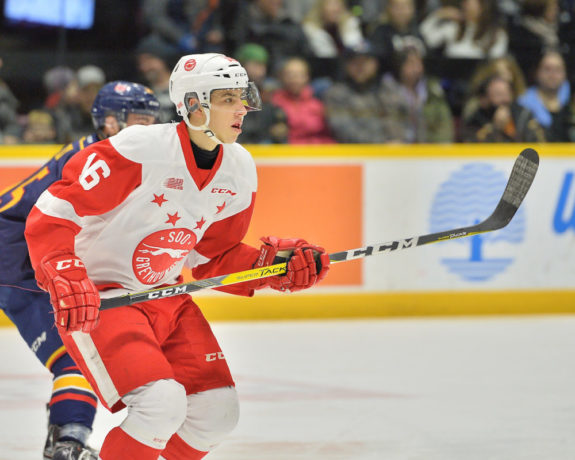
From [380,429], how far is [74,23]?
11.1ft

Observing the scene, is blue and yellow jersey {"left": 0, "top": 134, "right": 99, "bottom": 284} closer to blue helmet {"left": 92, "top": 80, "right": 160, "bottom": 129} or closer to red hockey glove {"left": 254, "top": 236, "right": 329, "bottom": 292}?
blue helmet {"left": 92, "top": 80, "right": 160, "bottom": 129}

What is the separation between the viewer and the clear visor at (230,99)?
2650 mm

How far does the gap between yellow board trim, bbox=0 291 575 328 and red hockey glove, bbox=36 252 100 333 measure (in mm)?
3286

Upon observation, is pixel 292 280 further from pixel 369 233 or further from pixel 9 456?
pixel 369 233

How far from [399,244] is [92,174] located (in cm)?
92

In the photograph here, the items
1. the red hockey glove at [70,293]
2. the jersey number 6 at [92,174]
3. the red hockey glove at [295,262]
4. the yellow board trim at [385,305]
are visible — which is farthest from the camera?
the yellow board trim at [385,305]

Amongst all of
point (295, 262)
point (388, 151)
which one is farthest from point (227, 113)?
point (388, 151)

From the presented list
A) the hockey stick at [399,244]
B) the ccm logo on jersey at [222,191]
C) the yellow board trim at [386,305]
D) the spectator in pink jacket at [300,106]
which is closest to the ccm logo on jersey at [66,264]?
the hockey stick at [399,244]

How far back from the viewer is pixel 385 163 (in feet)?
19.2

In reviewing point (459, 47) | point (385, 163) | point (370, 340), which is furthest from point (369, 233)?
point (459, 47)

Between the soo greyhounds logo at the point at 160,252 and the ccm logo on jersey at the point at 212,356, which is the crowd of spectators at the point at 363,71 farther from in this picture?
the ccm logo on jersey at the point at 212,356

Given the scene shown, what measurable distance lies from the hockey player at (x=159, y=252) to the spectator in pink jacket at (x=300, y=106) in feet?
10.3

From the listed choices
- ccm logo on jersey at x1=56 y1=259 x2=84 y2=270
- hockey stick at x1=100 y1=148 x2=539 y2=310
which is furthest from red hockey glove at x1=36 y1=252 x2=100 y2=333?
hockey stick at x1=100 y1=148 x2=539 y2=310

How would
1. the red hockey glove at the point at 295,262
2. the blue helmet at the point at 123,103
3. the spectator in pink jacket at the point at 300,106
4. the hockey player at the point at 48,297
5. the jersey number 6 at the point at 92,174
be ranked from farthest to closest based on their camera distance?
the spectator in pink jacket at the point at 300,106, the blue helmet at the point at 123,103, the hockey player at the point at 48,297, the red hockey glove at the point at 295,262, the jersey number 6 at the point at 92,174
